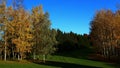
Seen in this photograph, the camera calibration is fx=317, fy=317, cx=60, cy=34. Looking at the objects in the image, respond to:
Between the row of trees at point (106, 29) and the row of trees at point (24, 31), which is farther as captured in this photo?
the row of trees at point (106, 29)

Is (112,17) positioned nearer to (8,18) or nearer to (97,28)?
(97,28)

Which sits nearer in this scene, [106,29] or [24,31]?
[24,31]

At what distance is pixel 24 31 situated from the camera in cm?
7012

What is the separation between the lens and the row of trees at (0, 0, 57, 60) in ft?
226

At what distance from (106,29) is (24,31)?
77.0ft

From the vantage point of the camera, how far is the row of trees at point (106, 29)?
259ft

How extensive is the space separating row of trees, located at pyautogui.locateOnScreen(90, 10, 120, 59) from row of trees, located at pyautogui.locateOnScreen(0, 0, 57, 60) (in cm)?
1369

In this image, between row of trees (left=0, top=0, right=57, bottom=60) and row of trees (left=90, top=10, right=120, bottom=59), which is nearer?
row of trees (left=0, top=0, right=57, bottom=60)

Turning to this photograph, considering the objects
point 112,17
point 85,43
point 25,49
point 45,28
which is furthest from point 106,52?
point 85,43

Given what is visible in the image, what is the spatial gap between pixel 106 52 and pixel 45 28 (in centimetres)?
2508

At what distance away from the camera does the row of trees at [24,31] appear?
69000 mm

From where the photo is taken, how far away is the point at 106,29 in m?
82.4

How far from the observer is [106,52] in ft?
302

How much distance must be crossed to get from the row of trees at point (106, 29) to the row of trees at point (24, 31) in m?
13.7
